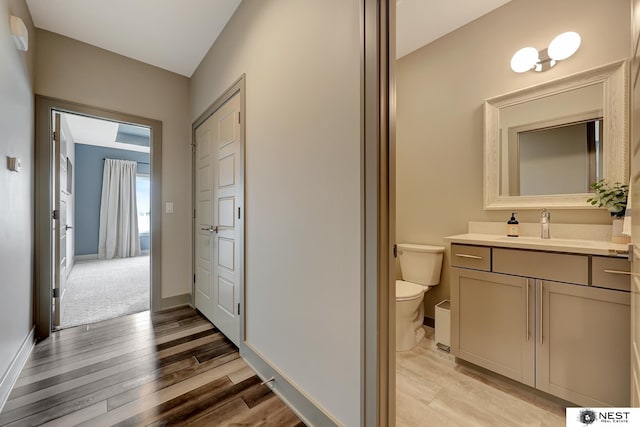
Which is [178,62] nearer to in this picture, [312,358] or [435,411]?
[312,358]

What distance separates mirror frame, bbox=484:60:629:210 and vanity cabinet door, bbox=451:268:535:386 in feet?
2.15

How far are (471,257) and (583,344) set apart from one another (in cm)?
63

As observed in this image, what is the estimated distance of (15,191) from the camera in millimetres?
1676

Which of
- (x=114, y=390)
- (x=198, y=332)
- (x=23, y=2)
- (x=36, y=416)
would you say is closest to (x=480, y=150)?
(x=198, y=332)

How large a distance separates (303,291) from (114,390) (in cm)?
132

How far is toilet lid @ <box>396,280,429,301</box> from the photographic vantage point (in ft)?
6.22

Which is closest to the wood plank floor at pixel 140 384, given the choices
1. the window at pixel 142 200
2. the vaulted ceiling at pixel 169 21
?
the vaulted ceiling at pixel 169 21

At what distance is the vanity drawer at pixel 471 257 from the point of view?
163 cm

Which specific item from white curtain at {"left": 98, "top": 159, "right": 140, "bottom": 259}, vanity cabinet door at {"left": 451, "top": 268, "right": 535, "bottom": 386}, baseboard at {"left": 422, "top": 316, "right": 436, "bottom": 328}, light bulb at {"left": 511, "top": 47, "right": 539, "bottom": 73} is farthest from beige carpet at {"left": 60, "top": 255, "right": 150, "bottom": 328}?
light bulb at {"left": 511, "top": 47, "right": 539, "bottom": 73}

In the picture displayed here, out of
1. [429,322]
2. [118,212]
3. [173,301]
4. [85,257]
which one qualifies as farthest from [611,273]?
[85,257]

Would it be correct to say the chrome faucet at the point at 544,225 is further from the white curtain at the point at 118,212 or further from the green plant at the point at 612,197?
the white curtain at the point at 118,212

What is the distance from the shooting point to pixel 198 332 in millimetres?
2305

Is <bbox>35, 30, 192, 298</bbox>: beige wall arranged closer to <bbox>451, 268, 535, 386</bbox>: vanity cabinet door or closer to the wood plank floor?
the wood plank floor

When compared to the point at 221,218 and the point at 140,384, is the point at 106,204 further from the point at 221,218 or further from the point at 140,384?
the point at 140,384
